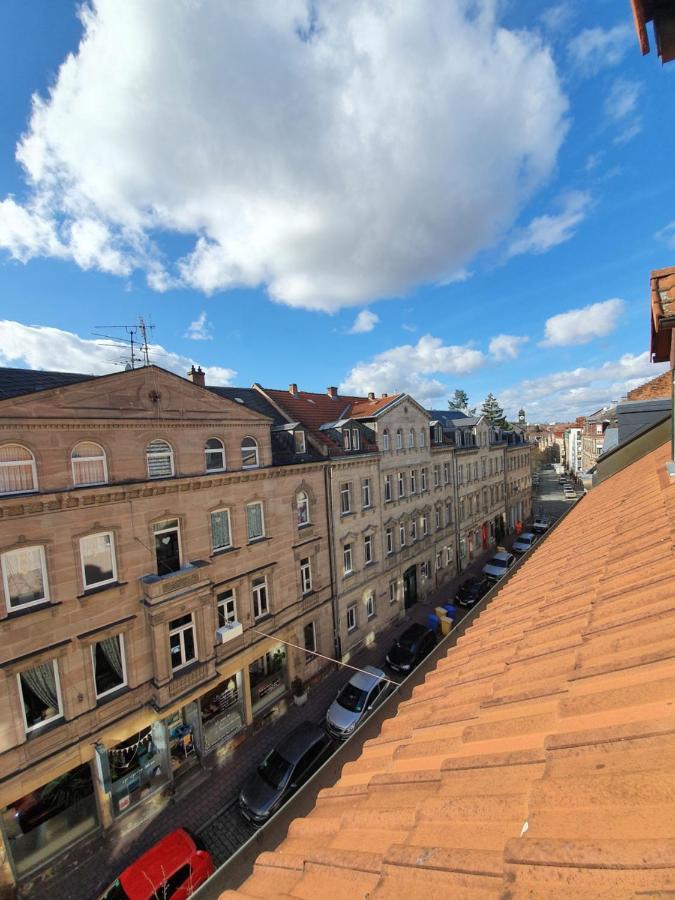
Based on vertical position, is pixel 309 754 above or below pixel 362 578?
below

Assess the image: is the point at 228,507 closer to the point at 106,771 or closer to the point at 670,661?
the point at 106,771

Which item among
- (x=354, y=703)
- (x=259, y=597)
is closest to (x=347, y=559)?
(x=259, y=597)

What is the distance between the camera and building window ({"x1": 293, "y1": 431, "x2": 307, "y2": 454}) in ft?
56.1

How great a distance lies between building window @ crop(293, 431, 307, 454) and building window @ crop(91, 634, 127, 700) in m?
9.12

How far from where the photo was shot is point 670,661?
210 cm

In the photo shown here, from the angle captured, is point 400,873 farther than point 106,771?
No

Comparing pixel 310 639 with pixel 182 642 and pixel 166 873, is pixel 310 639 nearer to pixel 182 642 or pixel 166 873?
pixel 182 642

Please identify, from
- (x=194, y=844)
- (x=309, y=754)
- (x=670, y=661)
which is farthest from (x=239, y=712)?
(x=670, y=661)

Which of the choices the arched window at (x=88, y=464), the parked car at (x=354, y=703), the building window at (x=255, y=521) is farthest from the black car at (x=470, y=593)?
the arched window at (x=88, y=464)

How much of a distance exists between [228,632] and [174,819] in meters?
5.15

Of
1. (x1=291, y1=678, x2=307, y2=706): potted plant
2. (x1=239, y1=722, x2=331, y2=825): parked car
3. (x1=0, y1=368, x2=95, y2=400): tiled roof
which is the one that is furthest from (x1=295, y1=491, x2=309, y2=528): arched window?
(x1=0, y1=368, x2=95, y2=400): tiled roof

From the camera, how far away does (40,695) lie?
10.0 metres

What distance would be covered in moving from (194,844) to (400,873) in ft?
38.8

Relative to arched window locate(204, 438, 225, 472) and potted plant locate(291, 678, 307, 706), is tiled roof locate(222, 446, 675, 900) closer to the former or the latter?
arched window locate(204, 438, 225, 472)
